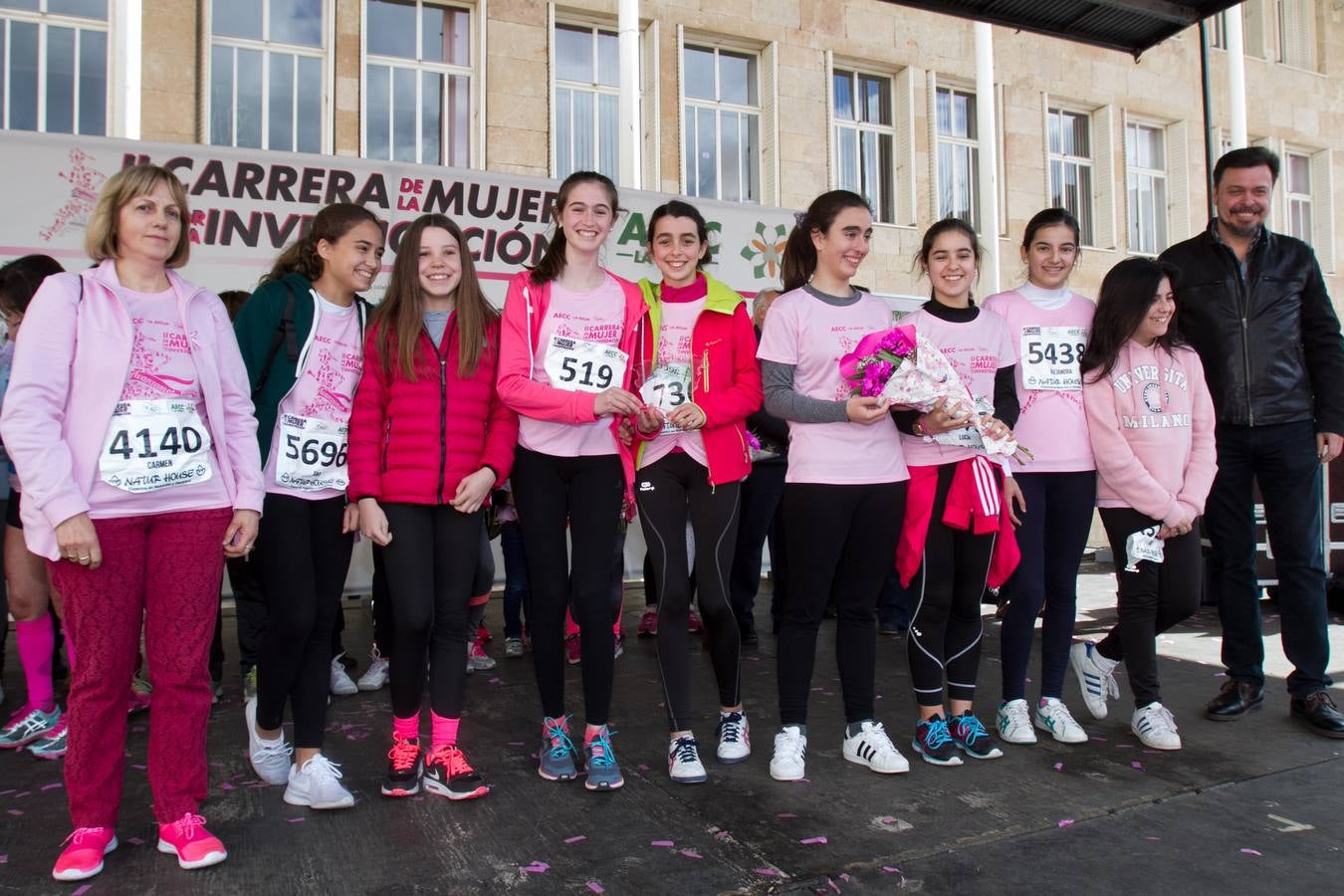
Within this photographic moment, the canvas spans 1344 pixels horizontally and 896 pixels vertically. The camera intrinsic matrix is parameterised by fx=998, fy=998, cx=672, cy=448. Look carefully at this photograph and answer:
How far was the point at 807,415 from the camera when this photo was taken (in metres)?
3.29

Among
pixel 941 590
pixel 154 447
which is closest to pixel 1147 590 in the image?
pixel 941 590

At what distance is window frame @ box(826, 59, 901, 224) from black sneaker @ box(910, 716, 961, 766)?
10.8 metres

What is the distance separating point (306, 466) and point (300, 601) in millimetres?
406

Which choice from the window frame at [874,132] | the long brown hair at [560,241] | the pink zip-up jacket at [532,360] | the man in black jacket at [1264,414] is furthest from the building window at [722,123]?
the pink zip-up jacket at [532,360]

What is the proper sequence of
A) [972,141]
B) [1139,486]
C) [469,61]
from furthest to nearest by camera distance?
[972,141]
[469,61]
[1139,486]

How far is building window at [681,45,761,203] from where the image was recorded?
41.8 feet

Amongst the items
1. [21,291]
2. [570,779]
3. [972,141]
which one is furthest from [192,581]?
[972,141]

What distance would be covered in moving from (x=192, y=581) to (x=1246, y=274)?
13.3ft

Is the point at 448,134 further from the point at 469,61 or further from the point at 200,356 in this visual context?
the point at 200,356

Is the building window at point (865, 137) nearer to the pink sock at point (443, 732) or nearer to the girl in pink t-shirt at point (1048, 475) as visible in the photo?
the girl in pink t-shirt at point (1048, 475)

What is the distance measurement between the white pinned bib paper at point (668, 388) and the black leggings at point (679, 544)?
17 centimetres

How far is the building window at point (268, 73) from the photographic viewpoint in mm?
10445

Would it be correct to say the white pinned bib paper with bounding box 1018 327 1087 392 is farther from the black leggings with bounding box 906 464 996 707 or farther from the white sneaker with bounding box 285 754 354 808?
the white sneaker with bounding box 285 754 354 808

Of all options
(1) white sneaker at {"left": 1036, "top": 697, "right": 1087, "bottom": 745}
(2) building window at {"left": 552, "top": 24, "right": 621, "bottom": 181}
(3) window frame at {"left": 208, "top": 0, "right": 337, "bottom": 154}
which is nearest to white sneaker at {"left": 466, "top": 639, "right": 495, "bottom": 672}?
(1) white sneaker at {"left": 1036, "top": 697, "right": 1087, "bottom": 745}
